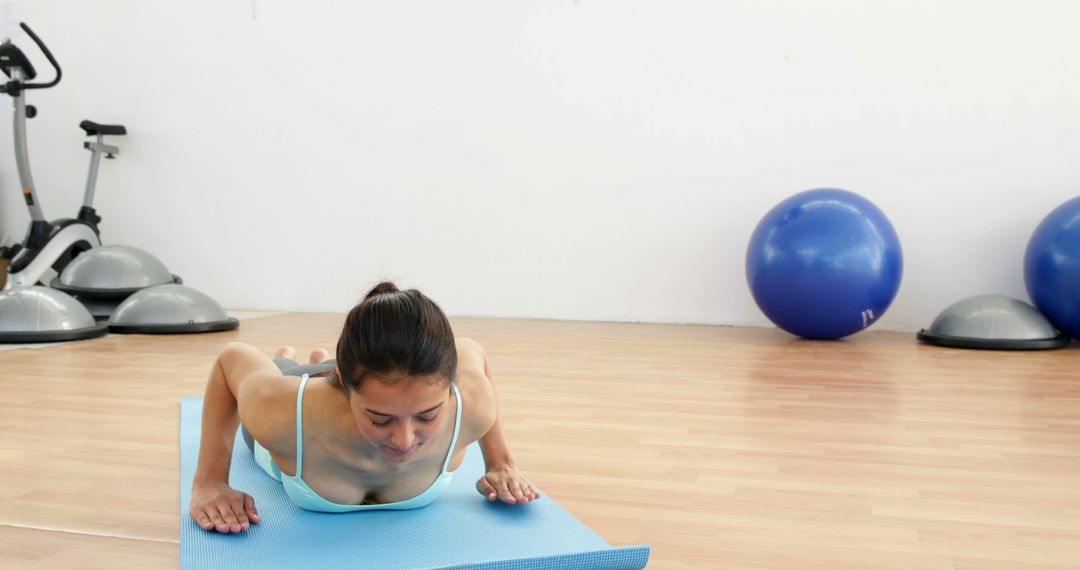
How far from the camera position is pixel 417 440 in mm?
1456

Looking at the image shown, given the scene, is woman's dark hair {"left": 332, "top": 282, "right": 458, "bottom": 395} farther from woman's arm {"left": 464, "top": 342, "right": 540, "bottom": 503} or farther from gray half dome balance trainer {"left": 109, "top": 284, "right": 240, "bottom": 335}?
gray half dome balance trainer {"left": 109, "top": 284, "right": 240, "bottom": 335}

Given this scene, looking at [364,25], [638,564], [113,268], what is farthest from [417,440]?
[364,25]

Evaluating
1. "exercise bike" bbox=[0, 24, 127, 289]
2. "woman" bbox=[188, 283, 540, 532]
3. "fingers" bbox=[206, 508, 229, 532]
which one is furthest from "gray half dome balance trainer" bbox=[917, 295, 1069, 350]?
"exercise bike" bbox=[0, 24, 127, 289]

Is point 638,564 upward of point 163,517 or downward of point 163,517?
upward

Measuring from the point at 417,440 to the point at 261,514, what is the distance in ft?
1.34

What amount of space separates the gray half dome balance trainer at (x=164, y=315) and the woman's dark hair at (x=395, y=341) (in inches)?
140

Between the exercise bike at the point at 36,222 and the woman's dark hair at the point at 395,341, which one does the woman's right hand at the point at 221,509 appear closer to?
the woman's dark hair at the point at 395,341

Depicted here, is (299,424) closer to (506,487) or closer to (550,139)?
(506,487)

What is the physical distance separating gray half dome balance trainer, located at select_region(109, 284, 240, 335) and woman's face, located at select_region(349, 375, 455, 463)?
352 centimetres

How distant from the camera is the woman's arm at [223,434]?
1.63 metres

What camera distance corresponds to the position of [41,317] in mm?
4270

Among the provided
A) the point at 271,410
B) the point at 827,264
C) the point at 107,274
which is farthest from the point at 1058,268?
the point at 107,274

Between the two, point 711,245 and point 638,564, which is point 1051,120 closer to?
point 711,245

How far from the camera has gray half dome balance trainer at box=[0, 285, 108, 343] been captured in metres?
4.23
